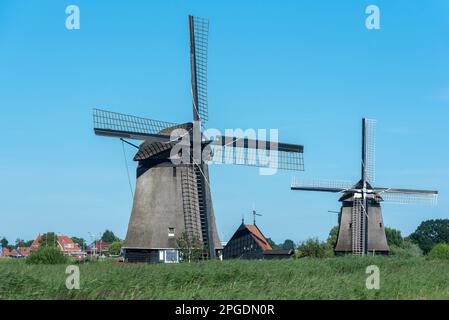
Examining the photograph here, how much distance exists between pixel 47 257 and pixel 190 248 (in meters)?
5.92

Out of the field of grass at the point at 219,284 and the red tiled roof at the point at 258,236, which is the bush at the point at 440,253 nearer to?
the red tiled roof at the point at 258,236

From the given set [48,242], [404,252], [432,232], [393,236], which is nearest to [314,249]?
[404,252]

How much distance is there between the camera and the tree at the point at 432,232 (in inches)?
4464

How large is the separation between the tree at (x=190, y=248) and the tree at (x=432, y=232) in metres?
85.3

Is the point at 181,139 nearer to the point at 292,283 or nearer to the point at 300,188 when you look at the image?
the point at 292,283

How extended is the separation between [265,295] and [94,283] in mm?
4051

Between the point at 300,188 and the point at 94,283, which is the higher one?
the point at 300,188

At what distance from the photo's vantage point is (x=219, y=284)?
21.3m

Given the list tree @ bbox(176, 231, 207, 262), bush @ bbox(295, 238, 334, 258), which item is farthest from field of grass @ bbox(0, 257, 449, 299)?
bush @ bbox(295, 238, 334, 258)

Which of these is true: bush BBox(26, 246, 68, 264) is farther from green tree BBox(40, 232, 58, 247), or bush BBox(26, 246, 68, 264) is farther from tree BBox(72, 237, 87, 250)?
tree BBox(72, 237, 87, 250)

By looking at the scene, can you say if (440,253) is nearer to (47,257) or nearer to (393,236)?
(47,257)

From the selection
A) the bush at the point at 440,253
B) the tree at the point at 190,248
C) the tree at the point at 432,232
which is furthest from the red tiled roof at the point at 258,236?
the tree at the point at 432,232
